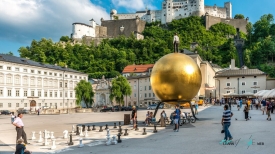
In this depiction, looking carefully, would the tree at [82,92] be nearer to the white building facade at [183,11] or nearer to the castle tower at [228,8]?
the white building facade at [183,11]

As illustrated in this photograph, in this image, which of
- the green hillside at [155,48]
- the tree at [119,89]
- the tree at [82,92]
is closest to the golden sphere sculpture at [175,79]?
the tree at [119,89]

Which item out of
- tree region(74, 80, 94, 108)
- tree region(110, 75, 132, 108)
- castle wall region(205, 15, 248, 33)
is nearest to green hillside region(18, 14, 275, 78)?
castle wall region(205, 15, 248, 33)

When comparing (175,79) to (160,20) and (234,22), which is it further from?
(160,20)

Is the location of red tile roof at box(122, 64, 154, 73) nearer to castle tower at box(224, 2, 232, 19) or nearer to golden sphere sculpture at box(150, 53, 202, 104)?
golden sphere sculpture at box(150, 53, 202, 104)

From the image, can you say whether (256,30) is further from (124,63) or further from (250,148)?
(250,148)

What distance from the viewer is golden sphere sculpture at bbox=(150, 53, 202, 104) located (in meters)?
17.6

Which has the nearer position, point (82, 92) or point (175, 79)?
point (175, 79)

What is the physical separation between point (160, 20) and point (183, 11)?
13.8 metres

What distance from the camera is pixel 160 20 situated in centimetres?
16512

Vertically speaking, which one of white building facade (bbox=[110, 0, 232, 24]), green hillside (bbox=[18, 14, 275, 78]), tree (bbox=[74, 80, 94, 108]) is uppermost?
white building facade (bbox=[110, 0, 232, 24])

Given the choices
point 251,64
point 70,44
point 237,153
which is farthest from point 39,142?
point 70,44

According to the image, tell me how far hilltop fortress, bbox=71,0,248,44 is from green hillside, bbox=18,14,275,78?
4860 mm

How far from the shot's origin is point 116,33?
6220 inches

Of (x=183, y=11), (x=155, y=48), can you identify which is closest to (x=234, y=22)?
(x=183, y=11)
